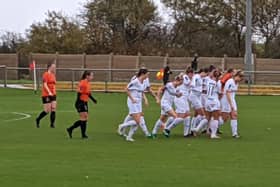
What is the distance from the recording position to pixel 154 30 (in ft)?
244

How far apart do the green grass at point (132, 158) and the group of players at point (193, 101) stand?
0.43 meters

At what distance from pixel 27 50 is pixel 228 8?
733 inches

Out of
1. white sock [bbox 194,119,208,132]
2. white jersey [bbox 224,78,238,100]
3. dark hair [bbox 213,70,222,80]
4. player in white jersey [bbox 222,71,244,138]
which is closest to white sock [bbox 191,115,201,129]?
white sock [bbox 194,119,208,132]

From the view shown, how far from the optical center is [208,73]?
20.4 meters

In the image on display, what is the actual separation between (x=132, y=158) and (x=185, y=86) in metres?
5.06

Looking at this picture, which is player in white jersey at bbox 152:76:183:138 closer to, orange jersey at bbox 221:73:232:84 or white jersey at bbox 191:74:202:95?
→ white jersey at bbox 191:74:202:95

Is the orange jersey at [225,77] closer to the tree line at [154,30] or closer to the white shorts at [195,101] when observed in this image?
the white shorts at [195,101]

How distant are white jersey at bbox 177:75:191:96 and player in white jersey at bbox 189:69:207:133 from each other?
0.15 m

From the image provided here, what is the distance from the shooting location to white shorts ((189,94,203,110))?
67.6 ft

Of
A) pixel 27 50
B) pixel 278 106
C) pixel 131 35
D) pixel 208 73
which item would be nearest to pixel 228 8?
pixel 131 35

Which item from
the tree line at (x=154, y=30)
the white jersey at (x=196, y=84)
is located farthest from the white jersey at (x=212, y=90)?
the tree line at (x=154, y=30)

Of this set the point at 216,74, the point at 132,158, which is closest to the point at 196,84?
the point at 216,74

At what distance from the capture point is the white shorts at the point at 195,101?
67.6 ft

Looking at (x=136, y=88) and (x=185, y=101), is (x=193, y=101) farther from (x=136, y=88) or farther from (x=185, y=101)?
(x=136, y=88)
